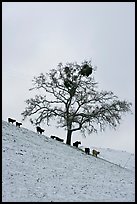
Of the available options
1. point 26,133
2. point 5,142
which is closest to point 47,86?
point 26,133

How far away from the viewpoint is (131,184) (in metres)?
24.1

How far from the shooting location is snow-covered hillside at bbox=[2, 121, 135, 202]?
17984 millimetres

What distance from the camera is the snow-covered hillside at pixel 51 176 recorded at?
18.0 m

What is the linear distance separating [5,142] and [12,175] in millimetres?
6874

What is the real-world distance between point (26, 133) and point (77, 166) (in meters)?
7.74

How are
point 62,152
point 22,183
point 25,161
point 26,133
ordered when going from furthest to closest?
point 26,133 → point 62,152 → point 25,161 → point 22,183

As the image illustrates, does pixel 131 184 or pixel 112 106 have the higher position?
pixel 112 106

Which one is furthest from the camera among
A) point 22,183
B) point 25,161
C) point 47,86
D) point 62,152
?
point 47,86

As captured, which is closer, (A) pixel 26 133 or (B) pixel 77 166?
(B) pixel 77 166

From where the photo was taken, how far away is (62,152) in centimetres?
2953

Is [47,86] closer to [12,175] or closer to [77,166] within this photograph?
[77,166]

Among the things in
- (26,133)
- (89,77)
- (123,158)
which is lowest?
(123,158)

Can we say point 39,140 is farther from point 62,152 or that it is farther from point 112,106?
point 112,106

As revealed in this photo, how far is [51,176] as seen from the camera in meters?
21.5
